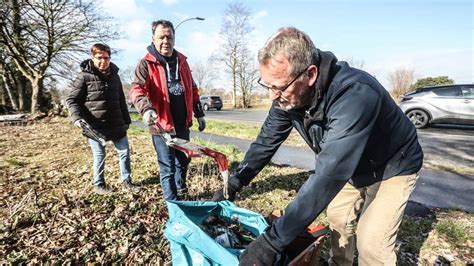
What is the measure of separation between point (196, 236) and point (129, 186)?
2.50m

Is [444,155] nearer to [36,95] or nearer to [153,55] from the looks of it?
[153,55]

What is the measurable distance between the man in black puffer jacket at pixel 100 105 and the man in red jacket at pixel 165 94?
764 mm

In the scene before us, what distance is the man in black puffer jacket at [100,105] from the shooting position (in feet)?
11.2

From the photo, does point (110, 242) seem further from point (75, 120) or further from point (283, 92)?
point (283, 92)

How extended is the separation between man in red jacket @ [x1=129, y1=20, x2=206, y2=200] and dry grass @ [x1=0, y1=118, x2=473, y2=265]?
20.8 inches

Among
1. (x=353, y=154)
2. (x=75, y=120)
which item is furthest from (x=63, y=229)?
(x=353, y=154)

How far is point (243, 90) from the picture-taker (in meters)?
28.8

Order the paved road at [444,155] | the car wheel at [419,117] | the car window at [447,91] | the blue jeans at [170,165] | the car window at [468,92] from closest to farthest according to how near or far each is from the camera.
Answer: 1. the blue jeans at [170,165]
2. the paved road at [444,155]
3. the car window at [468,92]
4. the car window at [447,91]
5. the car wheel at [419,117]

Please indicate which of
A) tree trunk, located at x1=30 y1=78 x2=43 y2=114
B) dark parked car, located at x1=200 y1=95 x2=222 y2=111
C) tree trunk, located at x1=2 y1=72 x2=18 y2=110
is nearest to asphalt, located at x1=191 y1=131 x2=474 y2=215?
tree trunk, located at x1=30 y1=78 x2=43 y2=114

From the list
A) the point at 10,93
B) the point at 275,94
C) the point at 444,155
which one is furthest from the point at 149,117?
the point at 10,93

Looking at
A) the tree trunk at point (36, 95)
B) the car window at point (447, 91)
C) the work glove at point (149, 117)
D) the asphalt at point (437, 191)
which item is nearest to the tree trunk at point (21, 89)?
the tree trunk at point (36, 95)

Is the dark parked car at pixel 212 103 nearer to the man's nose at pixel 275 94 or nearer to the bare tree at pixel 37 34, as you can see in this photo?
the bare tree at pixel 37 34

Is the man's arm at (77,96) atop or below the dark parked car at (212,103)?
atop

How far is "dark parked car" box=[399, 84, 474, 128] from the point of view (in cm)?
905
